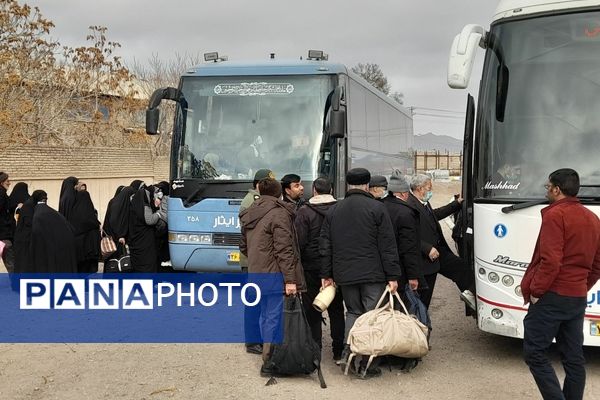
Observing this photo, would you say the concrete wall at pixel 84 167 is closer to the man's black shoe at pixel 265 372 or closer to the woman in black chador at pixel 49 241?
the woman in black chador at pixel 49 241

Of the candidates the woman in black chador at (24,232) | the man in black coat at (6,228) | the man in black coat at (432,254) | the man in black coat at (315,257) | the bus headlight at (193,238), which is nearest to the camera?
the man in black coat at (315,257)

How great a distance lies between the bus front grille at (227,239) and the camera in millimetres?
10148

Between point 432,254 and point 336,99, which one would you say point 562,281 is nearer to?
point 432,254

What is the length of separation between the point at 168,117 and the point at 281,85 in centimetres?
2710

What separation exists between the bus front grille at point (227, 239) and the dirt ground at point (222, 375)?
2.82 metres

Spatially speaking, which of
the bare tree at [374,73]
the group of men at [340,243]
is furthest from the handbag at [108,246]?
the bare tree at [374,73]

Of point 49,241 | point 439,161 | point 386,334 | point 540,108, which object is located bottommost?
point 386,334

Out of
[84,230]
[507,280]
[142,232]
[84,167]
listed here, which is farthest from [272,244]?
[84,167]

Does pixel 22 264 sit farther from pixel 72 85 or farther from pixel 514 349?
pixel 72 85

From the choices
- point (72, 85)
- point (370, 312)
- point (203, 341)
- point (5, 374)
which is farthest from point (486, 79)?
point (72, 85)

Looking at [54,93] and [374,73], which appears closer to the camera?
[54,93]

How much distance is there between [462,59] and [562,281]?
8.54 ft

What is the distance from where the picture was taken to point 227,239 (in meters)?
10.2

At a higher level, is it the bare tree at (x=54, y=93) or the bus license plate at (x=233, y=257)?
the bare tree at (x=54, y=93)
